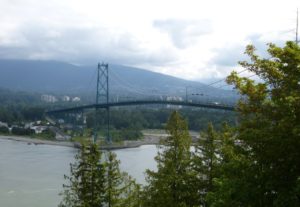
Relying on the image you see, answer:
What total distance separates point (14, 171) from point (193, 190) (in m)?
11.1

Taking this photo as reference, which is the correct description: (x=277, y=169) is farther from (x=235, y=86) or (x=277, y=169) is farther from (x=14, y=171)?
(x=14, y=171)

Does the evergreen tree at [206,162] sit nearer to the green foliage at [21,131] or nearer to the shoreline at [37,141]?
the shoreline at [37,141]

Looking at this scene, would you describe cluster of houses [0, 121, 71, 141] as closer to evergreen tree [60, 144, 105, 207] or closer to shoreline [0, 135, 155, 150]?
shoreline [0, 135, 155, 150]

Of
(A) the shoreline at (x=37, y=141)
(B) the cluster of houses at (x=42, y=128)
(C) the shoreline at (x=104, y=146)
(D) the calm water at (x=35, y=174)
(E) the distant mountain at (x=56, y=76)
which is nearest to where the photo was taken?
(D) the calm water at (x=35, y=174)

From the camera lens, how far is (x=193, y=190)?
4.27 metres

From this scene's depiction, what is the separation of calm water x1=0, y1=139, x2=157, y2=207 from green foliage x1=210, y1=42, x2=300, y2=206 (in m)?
7.71

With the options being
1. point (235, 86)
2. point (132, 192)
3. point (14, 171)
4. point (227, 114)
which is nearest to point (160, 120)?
point (227, 114)

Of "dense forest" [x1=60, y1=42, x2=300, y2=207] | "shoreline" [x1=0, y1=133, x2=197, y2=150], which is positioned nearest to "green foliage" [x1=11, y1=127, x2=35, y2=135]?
"shoreline" [x1=0, y1=133, x2=197, y2=150]

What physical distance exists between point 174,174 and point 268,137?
2.21 m

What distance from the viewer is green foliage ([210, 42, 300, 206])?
6.79 ft

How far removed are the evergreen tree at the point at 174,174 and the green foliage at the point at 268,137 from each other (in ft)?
5.71

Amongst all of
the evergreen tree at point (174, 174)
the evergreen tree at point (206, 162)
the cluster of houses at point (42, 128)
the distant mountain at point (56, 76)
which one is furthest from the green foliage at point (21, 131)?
the distant mountain at point (56, 76)

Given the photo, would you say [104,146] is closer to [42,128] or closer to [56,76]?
[42,128]

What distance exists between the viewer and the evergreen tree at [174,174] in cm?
421
